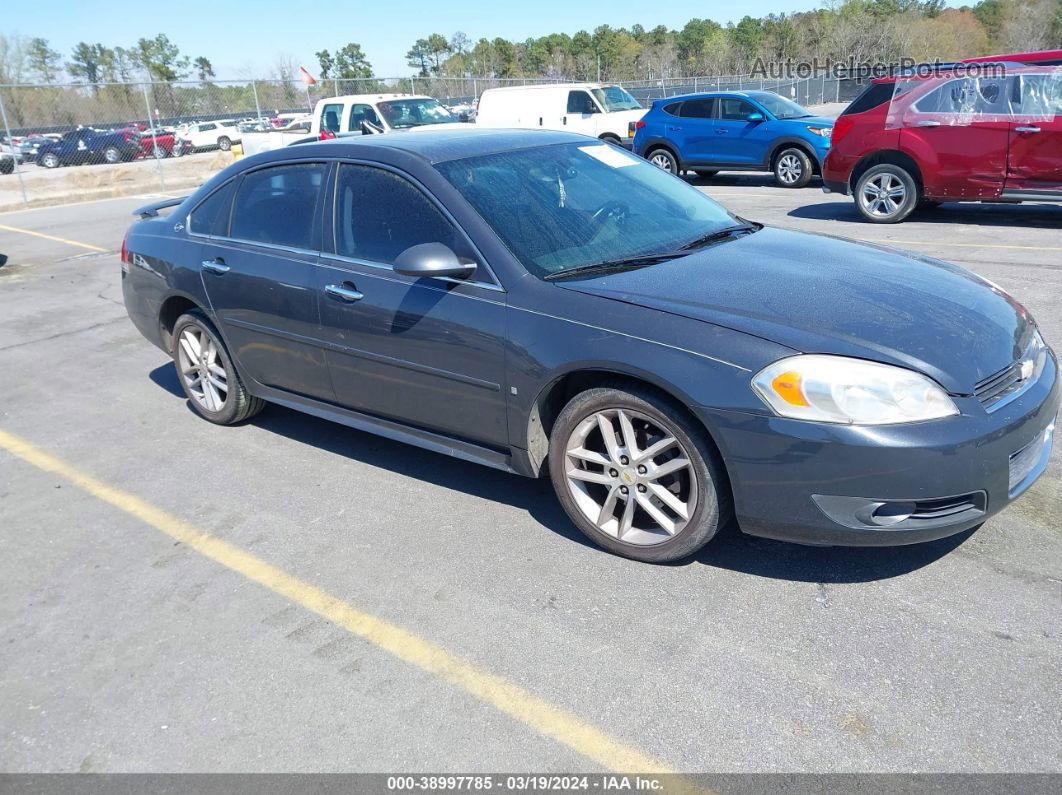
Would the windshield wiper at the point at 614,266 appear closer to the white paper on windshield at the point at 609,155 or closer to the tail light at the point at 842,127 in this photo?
the white paper on windshield at the point at 609,155

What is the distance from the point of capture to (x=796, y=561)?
351 cm

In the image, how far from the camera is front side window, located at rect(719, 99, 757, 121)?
15672 millimetres

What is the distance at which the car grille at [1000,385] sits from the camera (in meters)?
3.09

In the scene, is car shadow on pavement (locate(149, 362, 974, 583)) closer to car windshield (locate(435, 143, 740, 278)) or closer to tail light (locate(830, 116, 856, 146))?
car windshield (locate(435, 143, 740, 278))

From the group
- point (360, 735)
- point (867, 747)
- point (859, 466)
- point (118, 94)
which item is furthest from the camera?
point (118, 94)

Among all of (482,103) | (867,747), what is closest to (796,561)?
(867,747)

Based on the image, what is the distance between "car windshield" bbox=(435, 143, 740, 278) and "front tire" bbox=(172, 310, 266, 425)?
77.7 inches

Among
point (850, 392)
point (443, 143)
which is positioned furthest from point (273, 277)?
point (850, 392)

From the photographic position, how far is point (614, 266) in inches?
150

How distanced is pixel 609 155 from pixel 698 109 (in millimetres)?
12416

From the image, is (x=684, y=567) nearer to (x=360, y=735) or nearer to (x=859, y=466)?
(x=859, y=466)

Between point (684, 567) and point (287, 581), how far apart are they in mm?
1610

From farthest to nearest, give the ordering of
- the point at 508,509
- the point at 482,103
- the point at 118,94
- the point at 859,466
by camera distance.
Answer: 1. the point at 118,94
2. the point at 482,103
3. the point at 508,509
4. the point at 859,466

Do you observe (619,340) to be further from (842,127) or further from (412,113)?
(412,113)
